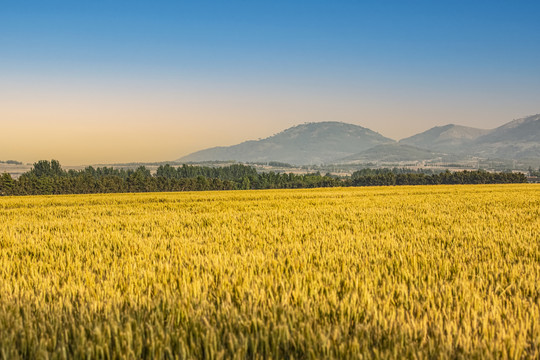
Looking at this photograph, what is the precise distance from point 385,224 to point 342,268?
719 cm

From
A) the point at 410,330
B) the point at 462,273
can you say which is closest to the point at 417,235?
the point at 462,273

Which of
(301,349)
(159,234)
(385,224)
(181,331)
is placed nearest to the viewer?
(301,349)

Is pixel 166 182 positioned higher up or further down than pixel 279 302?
further down

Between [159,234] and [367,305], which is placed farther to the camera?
[159,234]

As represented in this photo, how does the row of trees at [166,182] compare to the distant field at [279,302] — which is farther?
the row of trees at [166,182]

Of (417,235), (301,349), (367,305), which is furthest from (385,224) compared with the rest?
(301,349)

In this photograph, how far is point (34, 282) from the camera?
18.7 ft

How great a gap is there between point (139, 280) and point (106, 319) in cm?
166

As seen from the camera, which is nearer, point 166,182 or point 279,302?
point 279,302

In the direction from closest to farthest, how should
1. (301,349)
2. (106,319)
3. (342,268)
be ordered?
(301,349) < (106,319) < (342,268)

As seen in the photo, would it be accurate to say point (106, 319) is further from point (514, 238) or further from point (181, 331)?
point (514, 238)

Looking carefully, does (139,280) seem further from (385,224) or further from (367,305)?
(385,224)

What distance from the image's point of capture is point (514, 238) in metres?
9.55

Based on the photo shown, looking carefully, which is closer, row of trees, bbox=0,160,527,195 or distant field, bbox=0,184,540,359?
distant field, bbox=0,184,540,359
